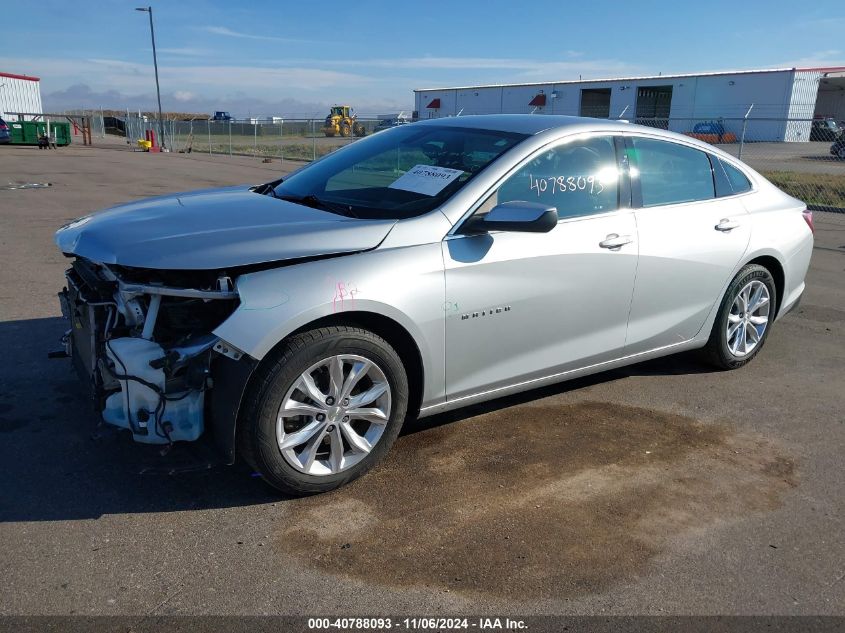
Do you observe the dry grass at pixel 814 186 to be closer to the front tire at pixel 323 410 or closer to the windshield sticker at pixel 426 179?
the windshield sticker at pixel 426 179

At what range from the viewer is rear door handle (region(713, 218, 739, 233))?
4672 millimetres

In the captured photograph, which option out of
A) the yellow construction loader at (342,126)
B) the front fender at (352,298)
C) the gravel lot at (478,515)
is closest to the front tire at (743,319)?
the gravel lot at (478,515)

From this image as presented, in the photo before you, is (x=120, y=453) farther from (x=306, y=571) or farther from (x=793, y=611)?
(x=793, y=611)

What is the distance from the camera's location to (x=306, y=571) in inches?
110

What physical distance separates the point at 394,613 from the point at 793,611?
4.85 ft

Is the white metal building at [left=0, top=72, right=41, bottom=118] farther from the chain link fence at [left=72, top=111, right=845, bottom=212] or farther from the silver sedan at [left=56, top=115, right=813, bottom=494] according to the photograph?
the silver sedan at [left=56, top=115, right=813, bottom=494]

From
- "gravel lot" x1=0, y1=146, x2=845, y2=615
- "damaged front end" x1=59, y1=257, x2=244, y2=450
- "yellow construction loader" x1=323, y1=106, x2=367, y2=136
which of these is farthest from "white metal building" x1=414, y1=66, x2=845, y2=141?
"damaged front end" x1=59, y1=257, x2=244, y2=450

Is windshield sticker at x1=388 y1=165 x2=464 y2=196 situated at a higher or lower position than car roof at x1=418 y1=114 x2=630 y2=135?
lower

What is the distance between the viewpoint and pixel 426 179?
3852mm

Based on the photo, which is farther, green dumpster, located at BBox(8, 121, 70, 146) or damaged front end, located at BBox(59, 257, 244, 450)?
green dumpster, located at BBox(8, 121, 70, 146)

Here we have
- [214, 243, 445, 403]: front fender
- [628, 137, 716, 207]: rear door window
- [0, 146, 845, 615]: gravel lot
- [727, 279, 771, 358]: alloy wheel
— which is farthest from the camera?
[727, 279, 771, 358]: alloy wheel

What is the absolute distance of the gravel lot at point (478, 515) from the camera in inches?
106

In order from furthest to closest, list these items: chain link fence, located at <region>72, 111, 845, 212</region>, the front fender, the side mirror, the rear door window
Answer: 1. chain link fence, located at <region>72, 111, 845, 212</region>
2. the rear door window
3. the side mirror
4. the front fender

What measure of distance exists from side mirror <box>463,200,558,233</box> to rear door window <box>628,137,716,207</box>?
114 centimetres
